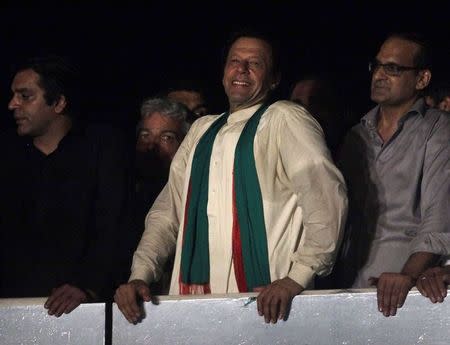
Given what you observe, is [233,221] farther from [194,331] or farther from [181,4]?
[181,4]

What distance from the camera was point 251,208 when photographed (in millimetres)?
4121

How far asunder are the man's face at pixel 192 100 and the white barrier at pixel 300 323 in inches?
77.7

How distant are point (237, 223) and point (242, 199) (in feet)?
0.27

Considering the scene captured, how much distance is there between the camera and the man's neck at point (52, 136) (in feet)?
15.8

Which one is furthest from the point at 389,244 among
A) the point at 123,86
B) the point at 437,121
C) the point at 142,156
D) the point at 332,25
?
the point at 123,86

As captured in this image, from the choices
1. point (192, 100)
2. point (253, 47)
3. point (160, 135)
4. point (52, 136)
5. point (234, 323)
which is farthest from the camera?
point (192, 100)

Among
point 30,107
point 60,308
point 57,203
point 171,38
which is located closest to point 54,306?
point 60,308

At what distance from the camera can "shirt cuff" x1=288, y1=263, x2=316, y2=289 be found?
3896 mm

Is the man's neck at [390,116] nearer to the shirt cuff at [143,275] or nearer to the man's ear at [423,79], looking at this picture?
the man's ear at [423,79]

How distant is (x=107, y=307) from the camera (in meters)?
4.00

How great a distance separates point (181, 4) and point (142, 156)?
1059mm

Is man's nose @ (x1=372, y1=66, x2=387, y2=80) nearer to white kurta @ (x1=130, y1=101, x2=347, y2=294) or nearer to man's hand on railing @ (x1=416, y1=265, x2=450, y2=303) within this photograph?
white kurta @ (x1=130, y1=101, x2=347, y2=294)

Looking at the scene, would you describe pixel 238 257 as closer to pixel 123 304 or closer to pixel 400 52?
pixel 123 304

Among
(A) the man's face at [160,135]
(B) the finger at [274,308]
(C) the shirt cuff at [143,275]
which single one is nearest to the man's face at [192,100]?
(A) the man's face at [160,135]
